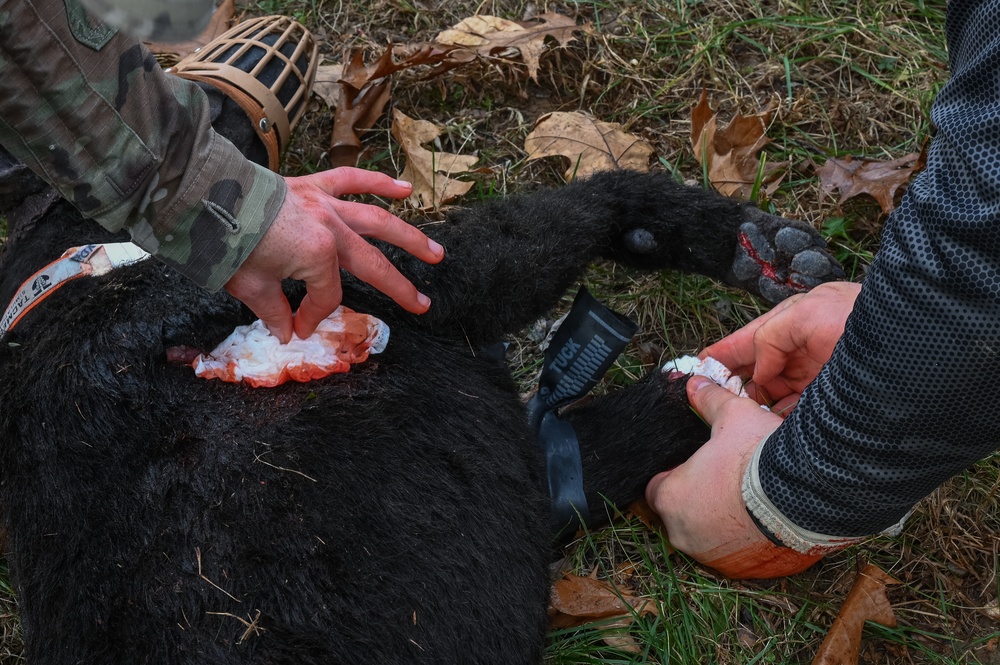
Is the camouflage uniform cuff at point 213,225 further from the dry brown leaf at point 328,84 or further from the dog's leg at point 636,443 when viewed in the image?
the dry brown leaf at point 328,84

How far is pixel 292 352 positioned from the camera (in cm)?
207

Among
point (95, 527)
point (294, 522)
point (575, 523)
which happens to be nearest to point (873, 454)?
point (575, 523)

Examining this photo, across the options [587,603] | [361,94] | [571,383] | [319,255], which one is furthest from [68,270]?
Answer: [587,603]

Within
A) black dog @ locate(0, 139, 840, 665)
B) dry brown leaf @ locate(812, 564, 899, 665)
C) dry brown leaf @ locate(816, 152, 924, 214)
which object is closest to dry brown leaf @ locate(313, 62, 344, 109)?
black dog @ locate(0, 139, 840, 665)

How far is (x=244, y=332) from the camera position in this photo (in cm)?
211

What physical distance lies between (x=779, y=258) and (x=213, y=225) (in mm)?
1793

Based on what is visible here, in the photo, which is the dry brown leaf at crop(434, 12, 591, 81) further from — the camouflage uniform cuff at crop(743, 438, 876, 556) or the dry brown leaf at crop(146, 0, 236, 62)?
the camouflage uniform cuff at crop(743, 438, 876, 556)

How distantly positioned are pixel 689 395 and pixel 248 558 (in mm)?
1373

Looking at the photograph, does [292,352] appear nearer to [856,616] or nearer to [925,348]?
[925,348]

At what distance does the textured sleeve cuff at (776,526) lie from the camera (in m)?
2.08

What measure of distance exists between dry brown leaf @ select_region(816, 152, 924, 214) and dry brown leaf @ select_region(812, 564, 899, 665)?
1.28 m

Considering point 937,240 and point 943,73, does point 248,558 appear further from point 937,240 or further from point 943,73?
point 943,73

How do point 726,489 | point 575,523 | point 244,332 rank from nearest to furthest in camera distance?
1. point 244,332
2. point 726,489
3. point 575,523

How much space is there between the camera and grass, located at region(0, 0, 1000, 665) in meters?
2.41
